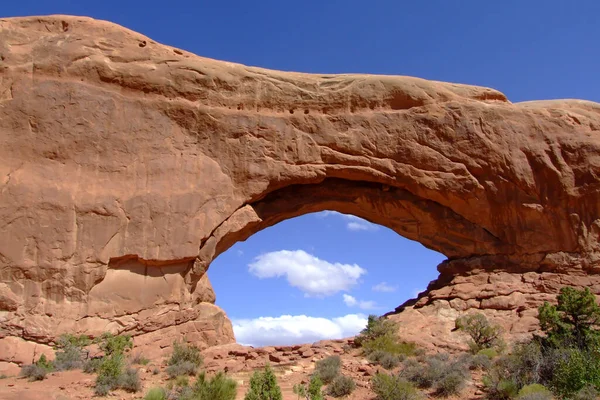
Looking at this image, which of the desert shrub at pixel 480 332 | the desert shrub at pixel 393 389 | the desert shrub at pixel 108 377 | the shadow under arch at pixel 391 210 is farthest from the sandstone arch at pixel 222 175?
the desert shrub at pixel 393 389

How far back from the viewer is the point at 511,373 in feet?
42.4

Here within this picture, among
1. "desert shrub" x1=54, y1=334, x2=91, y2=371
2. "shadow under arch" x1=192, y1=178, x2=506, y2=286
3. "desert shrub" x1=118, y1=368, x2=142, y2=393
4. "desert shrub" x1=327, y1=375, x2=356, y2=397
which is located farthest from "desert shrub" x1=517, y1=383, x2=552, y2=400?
"desert shrub" x1=54, y1=334, x2=91, y2=371

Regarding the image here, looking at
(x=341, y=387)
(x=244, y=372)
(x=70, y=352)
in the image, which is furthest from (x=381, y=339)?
(x=70, y=352)

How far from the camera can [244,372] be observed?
14594 millimetres

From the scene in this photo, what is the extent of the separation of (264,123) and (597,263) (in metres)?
11.7

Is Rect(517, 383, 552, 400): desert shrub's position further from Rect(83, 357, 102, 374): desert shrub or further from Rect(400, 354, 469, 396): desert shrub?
Rect(83, 357, 102, 374): desert shrub

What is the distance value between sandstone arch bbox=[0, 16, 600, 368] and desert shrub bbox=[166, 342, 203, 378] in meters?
1.91

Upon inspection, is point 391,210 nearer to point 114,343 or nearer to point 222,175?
point 222,175

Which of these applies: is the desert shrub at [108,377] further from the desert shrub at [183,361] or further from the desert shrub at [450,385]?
the desert shrub at [450,385]

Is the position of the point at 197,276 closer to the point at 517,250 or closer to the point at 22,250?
the point at 22,250

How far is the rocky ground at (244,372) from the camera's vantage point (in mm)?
12016

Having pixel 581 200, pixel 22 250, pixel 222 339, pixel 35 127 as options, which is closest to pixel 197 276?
pixel 222 339

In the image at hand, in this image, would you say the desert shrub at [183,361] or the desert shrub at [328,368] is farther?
the desert shrub at [183,361]

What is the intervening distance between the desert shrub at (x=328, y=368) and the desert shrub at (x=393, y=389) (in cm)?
139
